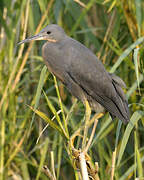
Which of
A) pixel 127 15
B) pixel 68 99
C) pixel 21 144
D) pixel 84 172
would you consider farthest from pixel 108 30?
pixel 84 172

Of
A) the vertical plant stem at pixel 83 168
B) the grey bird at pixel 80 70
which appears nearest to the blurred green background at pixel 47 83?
the grey bird at pixel 80 70

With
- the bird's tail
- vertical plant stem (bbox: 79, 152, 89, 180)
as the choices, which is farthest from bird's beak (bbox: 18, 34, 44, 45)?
vertical plant stem (bbox: 79, 152, 89, 180)

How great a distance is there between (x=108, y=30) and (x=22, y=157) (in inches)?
30.3

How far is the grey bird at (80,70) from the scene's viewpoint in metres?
1.52

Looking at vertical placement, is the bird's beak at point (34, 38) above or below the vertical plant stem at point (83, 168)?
above

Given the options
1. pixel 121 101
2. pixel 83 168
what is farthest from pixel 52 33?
pixel 83 168

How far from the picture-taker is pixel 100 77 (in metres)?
1.55

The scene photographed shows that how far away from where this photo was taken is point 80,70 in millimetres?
1554

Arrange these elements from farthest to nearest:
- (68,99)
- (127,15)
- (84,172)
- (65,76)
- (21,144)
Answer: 1. (68,99)
2. (21,144)
3. (127,15)
4. (65,76)
5. (84,172)

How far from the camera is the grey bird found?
4.97ft

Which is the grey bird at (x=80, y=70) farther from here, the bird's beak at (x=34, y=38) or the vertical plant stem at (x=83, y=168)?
the vertical plant stem at (x=83, y=168)

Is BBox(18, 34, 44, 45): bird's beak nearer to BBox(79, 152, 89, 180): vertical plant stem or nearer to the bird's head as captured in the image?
the bird's head

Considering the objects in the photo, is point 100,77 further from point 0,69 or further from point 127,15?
point 0,69

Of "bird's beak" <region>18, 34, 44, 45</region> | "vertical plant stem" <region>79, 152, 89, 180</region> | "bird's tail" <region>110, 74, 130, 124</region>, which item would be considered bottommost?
"vertical plant stem" <region>79, 152, 89, 180</region>
